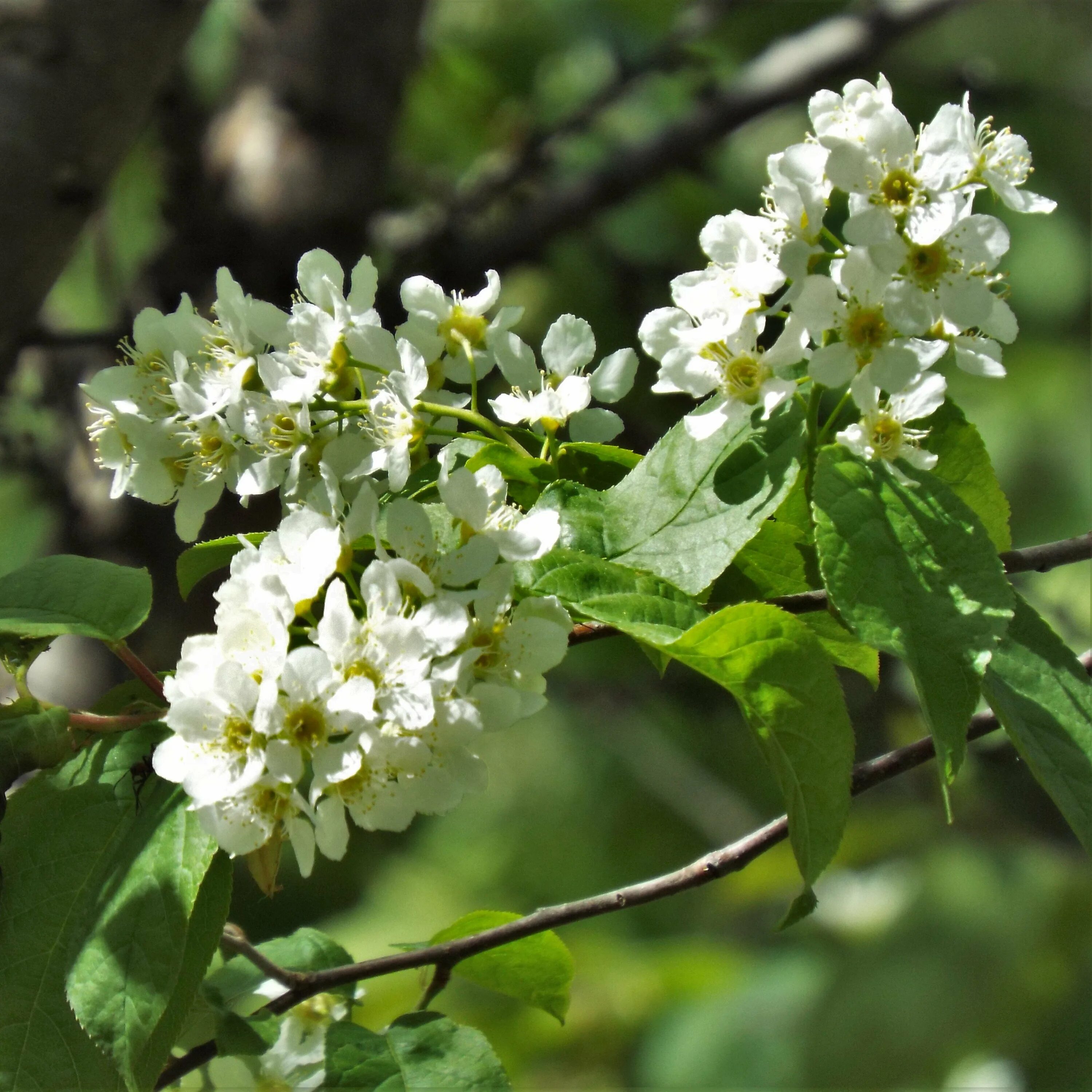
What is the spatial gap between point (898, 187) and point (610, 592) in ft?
0.61

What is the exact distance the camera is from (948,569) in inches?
17.7

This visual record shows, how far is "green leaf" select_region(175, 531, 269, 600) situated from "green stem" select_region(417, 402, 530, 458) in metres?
0.10

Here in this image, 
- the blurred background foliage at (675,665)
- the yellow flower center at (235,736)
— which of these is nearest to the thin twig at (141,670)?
the yellow flower center at (235,736)

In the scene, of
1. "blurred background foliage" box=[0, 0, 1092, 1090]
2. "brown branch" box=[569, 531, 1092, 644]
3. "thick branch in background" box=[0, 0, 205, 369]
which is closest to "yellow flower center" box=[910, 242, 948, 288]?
"brown branch" box=[569, 531, 1092, 644]

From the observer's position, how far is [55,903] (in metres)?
0.45

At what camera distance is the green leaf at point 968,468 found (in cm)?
51

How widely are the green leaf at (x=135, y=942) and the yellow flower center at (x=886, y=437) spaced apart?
0.98 feet

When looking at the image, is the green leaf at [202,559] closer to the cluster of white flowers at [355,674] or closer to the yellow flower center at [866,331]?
the cluster of white flowers at [355,674]

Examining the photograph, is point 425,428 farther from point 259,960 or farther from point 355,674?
point 259,960

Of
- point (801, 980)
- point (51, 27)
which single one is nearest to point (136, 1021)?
point (51, 27)

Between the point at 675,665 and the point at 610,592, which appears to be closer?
the point at 610,592

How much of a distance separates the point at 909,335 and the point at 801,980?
2484 mm

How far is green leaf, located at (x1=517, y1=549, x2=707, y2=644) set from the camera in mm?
422

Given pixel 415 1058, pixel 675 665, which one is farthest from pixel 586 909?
pixel 675 665
